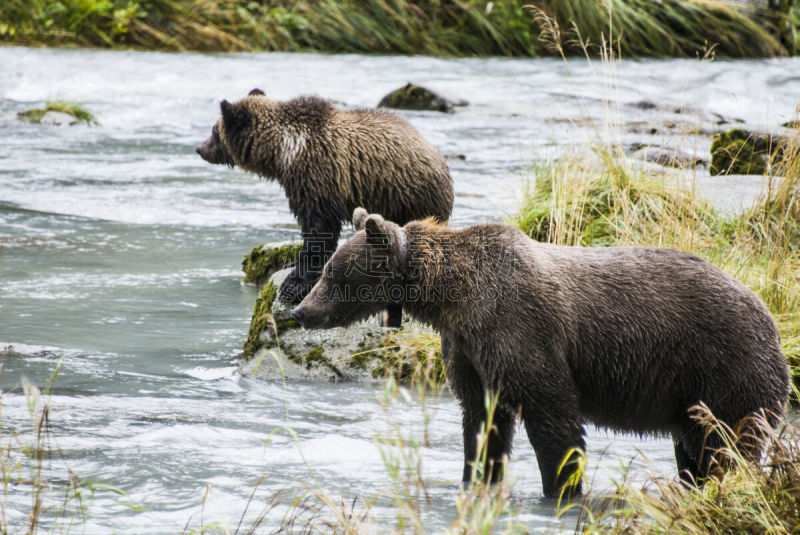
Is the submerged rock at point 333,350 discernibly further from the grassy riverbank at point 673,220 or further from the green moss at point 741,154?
the green moss at point 741,154

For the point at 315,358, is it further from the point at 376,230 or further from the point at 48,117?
the point at 48,117

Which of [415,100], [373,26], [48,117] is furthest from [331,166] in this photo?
[373,26]

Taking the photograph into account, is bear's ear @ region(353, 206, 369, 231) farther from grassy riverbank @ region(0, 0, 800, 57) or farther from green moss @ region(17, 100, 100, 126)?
grassy riverbank @ region(0, 0, 800, 57)

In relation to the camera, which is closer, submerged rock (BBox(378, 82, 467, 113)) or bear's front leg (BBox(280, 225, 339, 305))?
bear's front leg (BBox(280, 225, 339, 305))

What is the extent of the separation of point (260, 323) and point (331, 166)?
4.29ft

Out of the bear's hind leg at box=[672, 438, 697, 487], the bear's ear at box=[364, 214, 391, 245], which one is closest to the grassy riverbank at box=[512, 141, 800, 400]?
the bear's hind leg at box=[672, 438, 697, 487]

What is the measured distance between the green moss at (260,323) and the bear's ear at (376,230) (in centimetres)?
250


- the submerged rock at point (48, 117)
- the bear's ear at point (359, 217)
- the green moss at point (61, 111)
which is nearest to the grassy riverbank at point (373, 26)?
the green moss at point (61, 111)

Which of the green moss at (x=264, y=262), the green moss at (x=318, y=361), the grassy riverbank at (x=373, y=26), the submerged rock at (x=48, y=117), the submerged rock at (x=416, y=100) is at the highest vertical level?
the grassy riverbank at (x=373, y=26)

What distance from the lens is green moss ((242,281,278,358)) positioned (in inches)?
271

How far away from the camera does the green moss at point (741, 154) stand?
10398 millimetres

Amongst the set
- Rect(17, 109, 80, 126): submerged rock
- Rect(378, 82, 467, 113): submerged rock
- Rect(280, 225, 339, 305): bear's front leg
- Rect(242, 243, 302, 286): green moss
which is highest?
Rect(378, 82, 467, 113): submerged rock

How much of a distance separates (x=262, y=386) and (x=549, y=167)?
4373 mm

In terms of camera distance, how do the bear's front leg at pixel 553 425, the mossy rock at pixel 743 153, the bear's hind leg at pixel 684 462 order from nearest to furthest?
1. the bear's front leg at pixel 553 425
2. the bear's hind leg at pixel 684 462
3. the mossy rock at pixel 743 153
